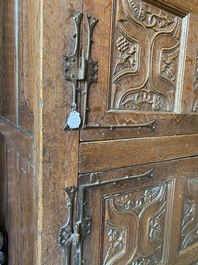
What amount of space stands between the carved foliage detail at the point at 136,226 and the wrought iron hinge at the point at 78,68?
0.91 feet

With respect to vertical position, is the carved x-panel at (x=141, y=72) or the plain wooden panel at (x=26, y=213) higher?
the carved x-panel at (x=141, y=72)

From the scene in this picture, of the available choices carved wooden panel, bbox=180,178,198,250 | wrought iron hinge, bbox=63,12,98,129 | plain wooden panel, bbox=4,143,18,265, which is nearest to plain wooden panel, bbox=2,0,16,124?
plain wooden panel, bbox=4,143,18,265

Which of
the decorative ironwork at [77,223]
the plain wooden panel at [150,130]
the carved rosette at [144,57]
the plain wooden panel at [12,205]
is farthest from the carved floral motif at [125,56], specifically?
the plain wooden panel at [12,205]

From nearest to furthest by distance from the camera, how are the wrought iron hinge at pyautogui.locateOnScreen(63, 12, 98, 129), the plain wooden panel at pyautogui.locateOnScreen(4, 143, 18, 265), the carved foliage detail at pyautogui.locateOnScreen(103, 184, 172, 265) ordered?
the wrought iron hinge at pyautogui.locateOnScreen(63, 12, 98, 129) < the carved foliage detail at pyautogui.locateOnScreen(103, 184, 172, 265) < the plain wooden panel at pyautogui.locateOnScreen(4, 143, 18, 265)

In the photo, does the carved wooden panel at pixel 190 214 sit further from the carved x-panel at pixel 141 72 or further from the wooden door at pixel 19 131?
the wooden door at pixel 19 131

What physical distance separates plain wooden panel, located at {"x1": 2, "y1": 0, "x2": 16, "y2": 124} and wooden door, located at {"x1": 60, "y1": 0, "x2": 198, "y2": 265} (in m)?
0.32

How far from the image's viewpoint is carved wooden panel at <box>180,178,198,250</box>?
Answer: 883 mm

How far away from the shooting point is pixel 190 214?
35.8 inches

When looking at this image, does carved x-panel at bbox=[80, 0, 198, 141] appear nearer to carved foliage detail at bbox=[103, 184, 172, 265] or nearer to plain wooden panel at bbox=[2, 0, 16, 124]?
carved foliage detail at bbox=[103, 184, 172, 265]

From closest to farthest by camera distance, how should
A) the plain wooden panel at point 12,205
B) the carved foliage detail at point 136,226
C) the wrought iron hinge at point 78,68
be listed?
the wrought iron hinge at point 78,68, the carved foliage detail at point 136,226, the plain wooden panel at point 12,205

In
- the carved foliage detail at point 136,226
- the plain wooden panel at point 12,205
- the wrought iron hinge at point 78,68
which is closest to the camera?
the wrought iron hinge at point 78,68

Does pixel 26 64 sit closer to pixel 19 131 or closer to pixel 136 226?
pixel 19 131

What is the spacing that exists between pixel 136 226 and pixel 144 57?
1.81 feet

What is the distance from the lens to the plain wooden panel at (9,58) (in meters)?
0.75
